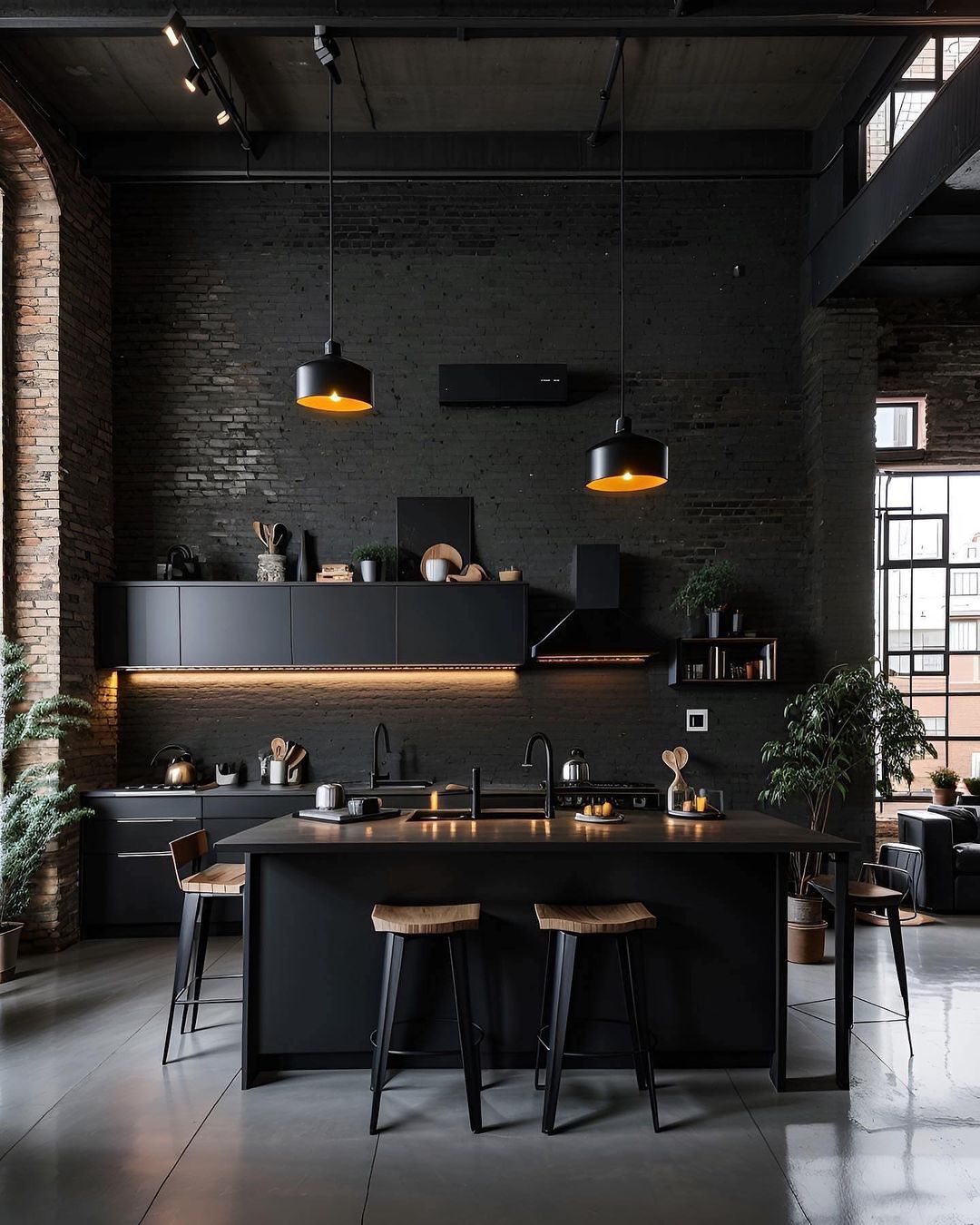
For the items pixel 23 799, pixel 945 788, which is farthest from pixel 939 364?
pixel 23 799

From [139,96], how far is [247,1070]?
6.19m

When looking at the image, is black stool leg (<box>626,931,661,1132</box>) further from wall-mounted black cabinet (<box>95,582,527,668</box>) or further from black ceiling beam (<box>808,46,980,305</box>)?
black ceiling beam (<box>808,46,980,305</box>)

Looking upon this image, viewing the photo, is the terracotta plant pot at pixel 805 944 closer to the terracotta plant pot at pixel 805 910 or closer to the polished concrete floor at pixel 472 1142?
the terracotta plant pot at pixel 805 910

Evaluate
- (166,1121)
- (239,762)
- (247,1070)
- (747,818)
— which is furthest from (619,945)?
(239,762)

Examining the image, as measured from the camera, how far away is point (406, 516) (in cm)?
627

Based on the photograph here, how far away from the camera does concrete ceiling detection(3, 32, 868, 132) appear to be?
17.1 feet

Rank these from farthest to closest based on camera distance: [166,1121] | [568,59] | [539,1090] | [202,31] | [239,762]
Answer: [239,762], [568,59], [202,31], [539,1090], [166,1121]

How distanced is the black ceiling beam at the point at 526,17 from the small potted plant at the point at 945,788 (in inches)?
208

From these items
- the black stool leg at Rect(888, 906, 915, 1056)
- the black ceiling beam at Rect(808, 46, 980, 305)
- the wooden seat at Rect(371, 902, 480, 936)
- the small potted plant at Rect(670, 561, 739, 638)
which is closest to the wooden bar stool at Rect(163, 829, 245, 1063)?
the wooden seat at Rect(371, 902, 480, 936)

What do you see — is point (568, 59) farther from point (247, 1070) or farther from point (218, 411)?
point (247, 1070)

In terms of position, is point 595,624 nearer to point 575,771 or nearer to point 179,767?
point 575,771

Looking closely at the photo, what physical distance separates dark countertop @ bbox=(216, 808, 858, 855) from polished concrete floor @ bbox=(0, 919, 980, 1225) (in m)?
0.77

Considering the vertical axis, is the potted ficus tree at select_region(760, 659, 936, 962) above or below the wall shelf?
below

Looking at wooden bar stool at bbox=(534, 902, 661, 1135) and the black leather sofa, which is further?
the black leather sofa
